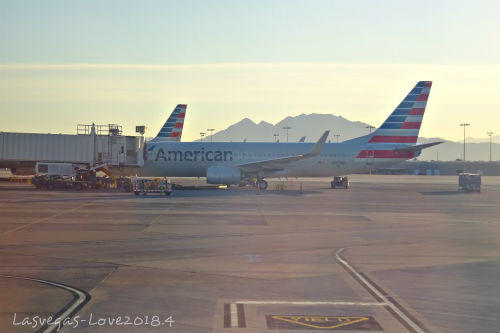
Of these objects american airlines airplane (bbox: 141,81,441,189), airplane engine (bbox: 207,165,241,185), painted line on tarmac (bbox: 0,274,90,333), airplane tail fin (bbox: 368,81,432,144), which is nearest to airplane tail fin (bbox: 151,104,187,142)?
american airlines airplane (bbox: 141,81,441,189)

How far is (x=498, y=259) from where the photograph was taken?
A: 762 inches

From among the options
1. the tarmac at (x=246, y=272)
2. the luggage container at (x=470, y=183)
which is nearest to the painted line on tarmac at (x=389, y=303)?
the tarmac at (x=246, y=272)

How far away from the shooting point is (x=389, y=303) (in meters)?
13.2

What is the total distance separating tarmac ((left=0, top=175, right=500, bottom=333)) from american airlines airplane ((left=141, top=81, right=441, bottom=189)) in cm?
2763

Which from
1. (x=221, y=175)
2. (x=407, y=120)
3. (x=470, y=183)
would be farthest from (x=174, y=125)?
(x=470, y=183)

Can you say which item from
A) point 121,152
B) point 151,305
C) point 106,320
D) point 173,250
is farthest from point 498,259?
point 121,152

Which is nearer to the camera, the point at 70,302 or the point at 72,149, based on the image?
the point at 70,302

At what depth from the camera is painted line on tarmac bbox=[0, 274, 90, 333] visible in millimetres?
10855

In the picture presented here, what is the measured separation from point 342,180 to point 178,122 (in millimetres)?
37658

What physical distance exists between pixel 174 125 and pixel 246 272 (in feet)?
264

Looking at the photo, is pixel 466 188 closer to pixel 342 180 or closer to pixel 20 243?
pixel 342 180

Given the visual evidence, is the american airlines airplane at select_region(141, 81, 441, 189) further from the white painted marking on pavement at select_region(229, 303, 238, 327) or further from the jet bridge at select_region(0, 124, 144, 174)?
the white painted marking on pavement at select_region(229, 303, 238, 327)

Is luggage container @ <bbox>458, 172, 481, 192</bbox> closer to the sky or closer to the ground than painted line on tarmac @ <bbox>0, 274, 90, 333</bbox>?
closer to the sky

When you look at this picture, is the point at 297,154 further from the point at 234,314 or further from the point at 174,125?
the point at 234,314
